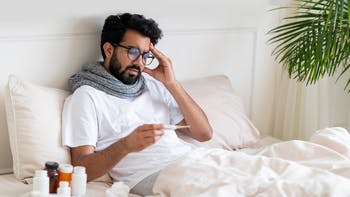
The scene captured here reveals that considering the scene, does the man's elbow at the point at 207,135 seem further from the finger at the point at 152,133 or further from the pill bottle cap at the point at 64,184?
the pill bottle cap at the point at 64,184

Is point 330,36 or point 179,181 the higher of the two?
point 330,36

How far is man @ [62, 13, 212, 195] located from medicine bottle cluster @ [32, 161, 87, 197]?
0.17m

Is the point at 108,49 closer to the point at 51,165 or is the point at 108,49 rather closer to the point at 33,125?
the point at 33,125

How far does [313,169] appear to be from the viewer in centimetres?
237

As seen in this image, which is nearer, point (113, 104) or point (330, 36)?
point (113, 104)

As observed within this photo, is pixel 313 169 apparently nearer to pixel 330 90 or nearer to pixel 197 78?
pixel 197 78

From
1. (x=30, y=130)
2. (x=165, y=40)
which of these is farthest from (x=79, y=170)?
(x=165, y=40)

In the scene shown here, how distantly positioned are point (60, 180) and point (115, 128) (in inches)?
14.4

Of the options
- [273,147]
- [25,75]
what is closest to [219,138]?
[273,147]

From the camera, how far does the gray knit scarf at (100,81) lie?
2.68m

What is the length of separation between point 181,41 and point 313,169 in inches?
37.6

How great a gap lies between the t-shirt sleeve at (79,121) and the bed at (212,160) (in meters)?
0.03

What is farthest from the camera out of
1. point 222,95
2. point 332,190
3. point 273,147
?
point 222,95

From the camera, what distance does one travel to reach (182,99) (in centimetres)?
280
